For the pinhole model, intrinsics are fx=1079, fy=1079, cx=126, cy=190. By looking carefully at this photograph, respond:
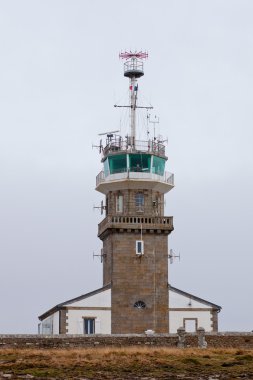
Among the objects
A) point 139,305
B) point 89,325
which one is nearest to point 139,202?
point 139,305

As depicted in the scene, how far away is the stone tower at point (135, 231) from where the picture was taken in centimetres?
6625

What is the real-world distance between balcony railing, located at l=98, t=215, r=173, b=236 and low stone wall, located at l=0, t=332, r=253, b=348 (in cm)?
1442

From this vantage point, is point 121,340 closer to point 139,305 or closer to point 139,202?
point 139,305

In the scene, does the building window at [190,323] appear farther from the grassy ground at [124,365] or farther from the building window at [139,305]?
the grassy ground at [124,365]

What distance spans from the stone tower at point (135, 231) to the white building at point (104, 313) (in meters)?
0.50

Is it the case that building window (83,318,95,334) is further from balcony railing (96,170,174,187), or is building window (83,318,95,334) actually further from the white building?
balcony railing (96,170,174,187)

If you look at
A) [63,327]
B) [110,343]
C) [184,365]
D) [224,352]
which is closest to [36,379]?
[184,365]

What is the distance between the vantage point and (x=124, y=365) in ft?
129

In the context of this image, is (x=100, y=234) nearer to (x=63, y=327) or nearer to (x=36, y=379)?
(x=63, y=327)

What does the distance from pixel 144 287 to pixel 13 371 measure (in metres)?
29.3

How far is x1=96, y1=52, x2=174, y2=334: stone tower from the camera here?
217 feet

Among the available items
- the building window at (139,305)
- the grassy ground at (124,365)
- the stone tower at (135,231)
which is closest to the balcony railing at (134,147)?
the stone tower at (135,231)

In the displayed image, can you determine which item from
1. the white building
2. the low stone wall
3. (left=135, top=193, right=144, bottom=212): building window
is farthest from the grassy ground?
(left=135, top=193, right=144, bottom=212): building window

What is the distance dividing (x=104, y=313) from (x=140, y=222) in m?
6.08
